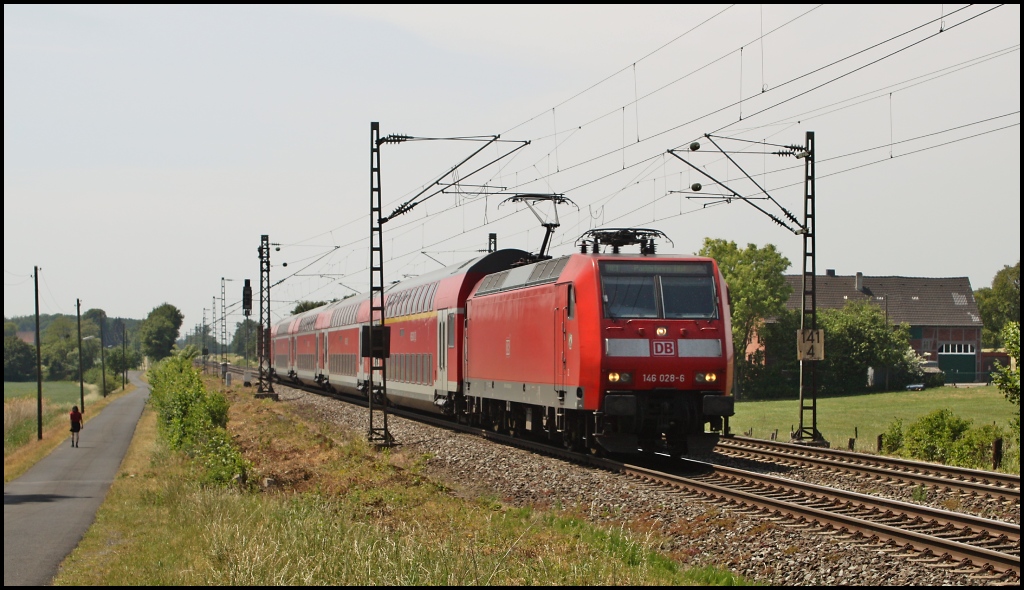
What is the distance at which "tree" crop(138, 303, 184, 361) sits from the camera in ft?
528

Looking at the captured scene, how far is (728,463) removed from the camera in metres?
19.4

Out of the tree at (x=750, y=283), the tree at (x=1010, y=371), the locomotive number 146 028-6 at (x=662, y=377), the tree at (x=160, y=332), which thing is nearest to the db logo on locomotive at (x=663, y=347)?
the locomotive number 146 028-6 at (x=662, y=377)

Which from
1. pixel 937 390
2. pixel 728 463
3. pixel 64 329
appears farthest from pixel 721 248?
pixel 64 329

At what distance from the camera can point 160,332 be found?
6344 inches

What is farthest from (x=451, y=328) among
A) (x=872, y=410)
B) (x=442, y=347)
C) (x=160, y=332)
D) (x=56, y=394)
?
(x=160, y=332)

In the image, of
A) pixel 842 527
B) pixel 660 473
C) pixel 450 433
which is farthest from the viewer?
pixel 450 433

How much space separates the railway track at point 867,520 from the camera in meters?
10.2

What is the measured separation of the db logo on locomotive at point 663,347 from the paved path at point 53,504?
9.91 meters

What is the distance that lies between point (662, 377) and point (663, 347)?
52cm

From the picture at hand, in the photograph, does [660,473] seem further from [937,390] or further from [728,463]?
[937,390]

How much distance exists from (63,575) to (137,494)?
9321 millimetres

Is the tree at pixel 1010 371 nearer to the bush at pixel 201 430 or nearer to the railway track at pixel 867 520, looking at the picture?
the railway track at pixel 867 520

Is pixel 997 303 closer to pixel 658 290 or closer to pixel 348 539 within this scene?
pixel 658 290

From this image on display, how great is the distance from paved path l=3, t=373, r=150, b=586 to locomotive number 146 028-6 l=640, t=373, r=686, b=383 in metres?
9.61
